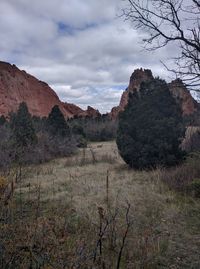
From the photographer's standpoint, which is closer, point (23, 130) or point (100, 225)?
point (100, 225)

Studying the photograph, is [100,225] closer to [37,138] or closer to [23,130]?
[23,130]

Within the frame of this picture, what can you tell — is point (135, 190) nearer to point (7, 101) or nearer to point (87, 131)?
point (87, 131)

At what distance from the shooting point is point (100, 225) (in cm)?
497

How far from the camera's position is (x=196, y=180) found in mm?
10570

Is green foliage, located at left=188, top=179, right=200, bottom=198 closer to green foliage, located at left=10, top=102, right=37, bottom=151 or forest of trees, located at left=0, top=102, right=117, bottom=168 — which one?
forest of trees, located at left=0, top=102, right=117, bottom=168

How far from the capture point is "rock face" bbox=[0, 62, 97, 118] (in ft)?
250

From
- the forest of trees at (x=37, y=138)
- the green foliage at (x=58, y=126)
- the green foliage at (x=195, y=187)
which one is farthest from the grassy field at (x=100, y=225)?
the green foliage at (x=58, y=126)

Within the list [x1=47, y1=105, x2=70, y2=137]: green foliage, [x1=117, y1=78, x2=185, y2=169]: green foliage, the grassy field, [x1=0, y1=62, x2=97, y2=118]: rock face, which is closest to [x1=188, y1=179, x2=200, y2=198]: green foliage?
the grassy field

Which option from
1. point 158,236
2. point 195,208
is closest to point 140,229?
point 158,236

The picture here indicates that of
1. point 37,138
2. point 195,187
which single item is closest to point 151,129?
point 195,187

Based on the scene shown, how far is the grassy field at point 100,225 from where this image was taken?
4.46 meters

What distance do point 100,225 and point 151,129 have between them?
10764 mm

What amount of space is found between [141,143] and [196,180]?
5.15m

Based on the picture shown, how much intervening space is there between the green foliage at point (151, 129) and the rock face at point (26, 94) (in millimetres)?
56224
